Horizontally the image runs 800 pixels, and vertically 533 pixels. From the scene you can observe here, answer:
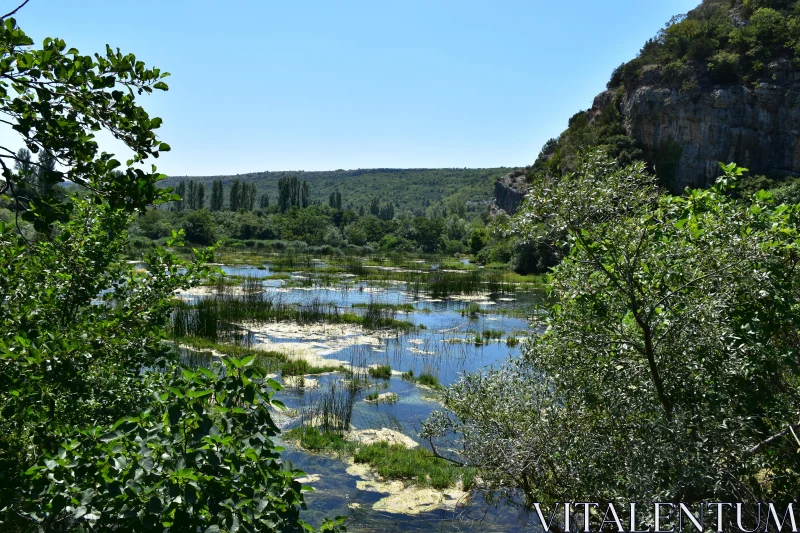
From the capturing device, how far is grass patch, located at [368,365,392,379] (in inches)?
558

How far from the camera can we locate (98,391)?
407cm

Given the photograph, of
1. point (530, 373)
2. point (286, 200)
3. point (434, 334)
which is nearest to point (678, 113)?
point (434, 334)

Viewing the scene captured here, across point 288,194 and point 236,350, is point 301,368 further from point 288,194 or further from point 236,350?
point 288,194

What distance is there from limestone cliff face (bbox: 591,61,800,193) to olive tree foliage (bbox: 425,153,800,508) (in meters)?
60.7

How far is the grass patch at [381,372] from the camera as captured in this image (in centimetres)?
1416

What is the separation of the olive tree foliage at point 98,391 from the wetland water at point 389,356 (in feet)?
7.84

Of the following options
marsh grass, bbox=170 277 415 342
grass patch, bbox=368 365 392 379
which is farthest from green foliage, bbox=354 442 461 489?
marsh grass, bbox=170 277 415 342

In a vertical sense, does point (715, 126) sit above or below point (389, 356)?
above

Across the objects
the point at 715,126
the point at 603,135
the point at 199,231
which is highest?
the point at 603,135

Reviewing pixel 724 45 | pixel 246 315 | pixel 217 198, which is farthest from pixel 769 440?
pixel 217 198

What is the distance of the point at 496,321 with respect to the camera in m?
22.9

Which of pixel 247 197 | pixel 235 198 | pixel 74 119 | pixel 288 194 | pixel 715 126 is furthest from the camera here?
pixel 247 197

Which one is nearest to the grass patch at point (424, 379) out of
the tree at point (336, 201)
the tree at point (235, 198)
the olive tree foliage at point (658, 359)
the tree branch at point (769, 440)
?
the olive tree foliage at point (658, 359)

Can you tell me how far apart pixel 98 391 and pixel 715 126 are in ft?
220
